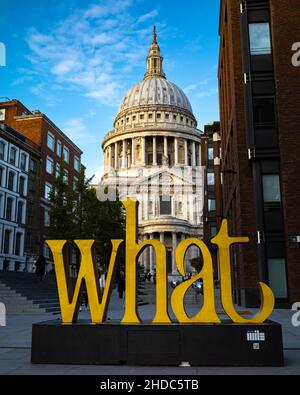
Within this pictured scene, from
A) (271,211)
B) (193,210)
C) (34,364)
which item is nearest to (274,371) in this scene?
(34,364)

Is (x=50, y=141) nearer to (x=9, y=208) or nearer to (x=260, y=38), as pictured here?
(x=9, y=208)

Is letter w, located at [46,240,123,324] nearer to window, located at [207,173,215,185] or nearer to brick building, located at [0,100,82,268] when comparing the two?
brick building, located at [0,100,82,268]

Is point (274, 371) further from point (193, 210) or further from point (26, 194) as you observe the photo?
point (193, 210)

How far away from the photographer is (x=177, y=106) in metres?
136

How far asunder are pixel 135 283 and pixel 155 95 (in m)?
131

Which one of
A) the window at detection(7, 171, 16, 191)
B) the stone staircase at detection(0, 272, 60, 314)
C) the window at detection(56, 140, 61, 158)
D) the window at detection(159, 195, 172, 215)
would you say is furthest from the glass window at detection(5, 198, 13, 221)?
the window at detection(159, 195, 172, 215)

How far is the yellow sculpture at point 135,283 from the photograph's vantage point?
9938mm

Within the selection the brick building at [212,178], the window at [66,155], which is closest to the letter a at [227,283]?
the brick building at [212,178]

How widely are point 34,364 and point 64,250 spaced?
2.67 m

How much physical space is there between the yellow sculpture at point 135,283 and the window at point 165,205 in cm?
8812

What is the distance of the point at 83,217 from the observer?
3906 cm

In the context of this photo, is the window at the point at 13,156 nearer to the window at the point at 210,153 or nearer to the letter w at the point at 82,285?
the window at the point at 210,153

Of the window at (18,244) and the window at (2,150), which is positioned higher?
the window at (2,150)
